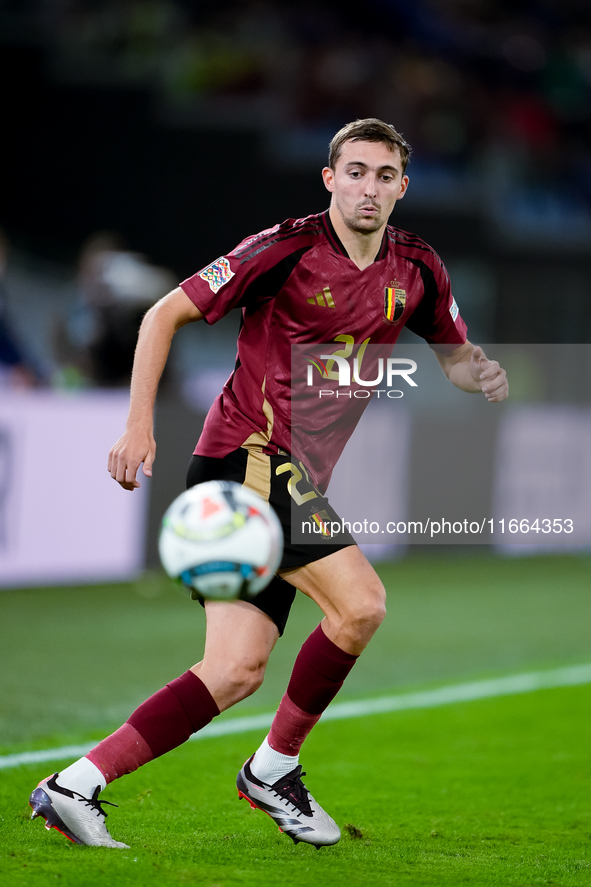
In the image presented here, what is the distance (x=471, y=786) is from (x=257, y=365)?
1.91m

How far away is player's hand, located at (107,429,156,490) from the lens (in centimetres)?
303

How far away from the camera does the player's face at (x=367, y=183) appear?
3.26 metres

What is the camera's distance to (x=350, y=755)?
4680mm

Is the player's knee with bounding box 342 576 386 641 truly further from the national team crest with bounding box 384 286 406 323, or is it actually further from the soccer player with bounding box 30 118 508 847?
the national team crest with bounding box 384 286 406 323

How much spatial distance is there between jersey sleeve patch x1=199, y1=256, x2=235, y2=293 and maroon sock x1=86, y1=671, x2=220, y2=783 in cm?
111

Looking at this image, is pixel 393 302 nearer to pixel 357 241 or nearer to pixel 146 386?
pixel 357 241

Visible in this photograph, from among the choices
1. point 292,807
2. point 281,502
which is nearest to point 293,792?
point 292,807

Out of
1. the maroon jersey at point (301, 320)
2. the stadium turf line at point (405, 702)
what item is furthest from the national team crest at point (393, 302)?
the stadium turf line at point (405, 702)

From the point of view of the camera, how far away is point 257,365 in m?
3.41

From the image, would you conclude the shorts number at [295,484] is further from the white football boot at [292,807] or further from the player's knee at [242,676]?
the white football boot at [292,807]

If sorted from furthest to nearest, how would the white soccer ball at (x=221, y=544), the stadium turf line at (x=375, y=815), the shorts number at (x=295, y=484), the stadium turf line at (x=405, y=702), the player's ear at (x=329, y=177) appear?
the stadium turf line at (x=405, y=702) → the player's ear at (x=329, y=177) → the shorts number at (x=295, y=484) → the stadium turf line at (x=375, y=815) → the white soccer ball at (x=221, y=544)

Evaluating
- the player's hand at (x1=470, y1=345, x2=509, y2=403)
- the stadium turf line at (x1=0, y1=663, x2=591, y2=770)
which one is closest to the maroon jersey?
the player's hand at (x1=470, y1=345, x2=509, y2=403)

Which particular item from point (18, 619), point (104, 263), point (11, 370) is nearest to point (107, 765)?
point (18, 619)

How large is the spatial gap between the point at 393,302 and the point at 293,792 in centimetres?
152
